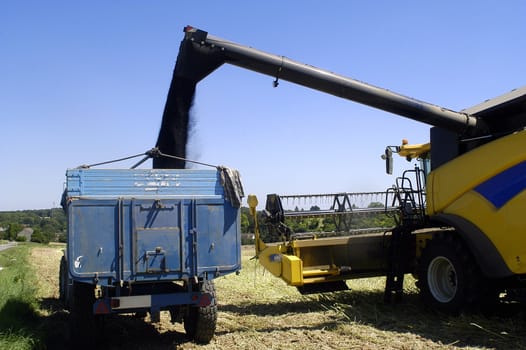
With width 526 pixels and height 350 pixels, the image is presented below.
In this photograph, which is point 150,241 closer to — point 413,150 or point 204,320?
point 204,320

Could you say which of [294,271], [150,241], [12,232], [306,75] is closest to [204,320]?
[150,241]

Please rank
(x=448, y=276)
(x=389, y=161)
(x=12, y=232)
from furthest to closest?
(x=12, y=232)
(x=389, y=161)
(x=448, y=276)

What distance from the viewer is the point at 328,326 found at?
7.24 metres

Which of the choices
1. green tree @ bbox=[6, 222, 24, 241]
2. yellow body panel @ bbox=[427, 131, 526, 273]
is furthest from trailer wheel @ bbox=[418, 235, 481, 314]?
green tree @ bbox=[6, 222, 24, 241]

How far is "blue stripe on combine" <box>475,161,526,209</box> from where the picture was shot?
6.30m

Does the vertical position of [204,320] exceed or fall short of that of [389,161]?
it falls short

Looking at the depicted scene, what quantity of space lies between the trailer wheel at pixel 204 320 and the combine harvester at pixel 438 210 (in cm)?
173

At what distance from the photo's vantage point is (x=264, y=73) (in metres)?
7.30

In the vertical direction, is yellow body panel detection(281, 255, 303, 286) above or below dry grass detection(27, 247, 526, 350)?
above

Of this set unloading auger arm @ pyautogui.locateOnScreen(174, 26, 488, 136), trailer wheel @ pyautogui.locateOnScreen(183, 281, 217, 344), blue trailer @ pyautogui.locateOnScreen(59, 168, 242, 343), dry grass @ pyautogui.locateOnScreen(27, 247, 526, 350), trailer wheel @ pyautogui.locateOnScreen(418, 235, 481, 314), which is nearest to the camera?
blue trailer @ pyautogui.locateOnScreen(59, 168, 242, 343)

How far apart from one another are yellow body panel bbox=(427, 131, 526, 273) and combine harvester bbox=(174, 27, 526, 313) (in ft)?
0.04

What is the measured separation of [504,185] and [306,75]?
2.82m

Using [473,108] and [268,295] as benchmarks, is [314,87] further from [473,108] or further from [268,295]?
[268,295]

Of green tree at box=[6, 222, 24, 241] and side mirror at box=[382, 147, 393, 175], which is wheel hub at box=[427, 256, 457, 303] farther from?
green tree at box=[6, 222, 24, 241]
